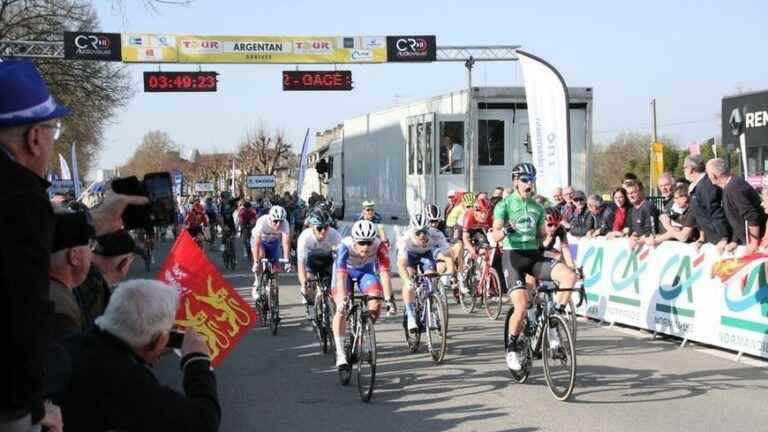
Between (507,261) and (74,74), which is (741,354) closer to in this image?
(507,261)

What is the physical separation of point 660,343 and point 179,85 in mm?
21745

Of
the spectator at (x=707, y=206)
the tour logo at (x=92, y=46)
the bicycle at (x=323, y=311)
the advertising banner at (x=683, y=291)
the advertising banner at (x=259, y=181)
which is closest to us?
the advertising banner at (x=683, y=291)

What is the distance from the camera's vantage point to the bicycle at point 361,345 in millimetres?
8695

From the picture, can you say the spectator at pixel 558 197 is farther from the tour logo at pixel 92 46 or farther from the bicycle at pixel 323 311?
the tour logo at pixel 92 46

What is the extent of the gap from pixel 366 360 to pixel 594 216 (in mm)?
7012

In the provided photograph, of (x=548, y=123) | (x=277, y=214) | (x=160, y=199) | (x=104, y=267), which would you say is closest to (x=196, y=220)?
(x=548, y=123)

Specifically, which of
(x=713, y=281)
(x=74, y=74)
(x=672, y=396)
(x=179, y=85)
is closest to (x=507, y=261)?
(x=672, y=396)

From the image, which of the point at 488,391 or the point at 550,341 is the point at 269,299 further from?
the point at 550,341

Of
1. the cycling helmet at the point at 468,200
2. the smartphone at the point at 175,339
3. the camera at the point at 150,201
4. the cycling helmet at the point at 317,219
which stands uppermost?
the camera at the point at 150,201

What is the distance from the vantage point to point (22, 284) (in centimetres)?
225

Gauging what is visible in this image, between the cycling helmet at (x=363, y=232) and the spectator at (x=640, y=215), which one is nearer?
the cycling helmet at (x=363, y=232)

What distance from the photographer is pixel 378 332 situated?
1327cm

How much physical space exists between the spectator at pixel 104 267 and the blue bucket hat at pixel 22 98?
2.50 m

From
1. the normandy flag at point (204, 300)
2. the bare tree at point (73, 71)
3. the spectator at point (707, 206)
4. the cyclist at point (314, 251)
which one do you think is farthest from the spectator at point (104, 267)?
the bare tree at point (73, 71)
